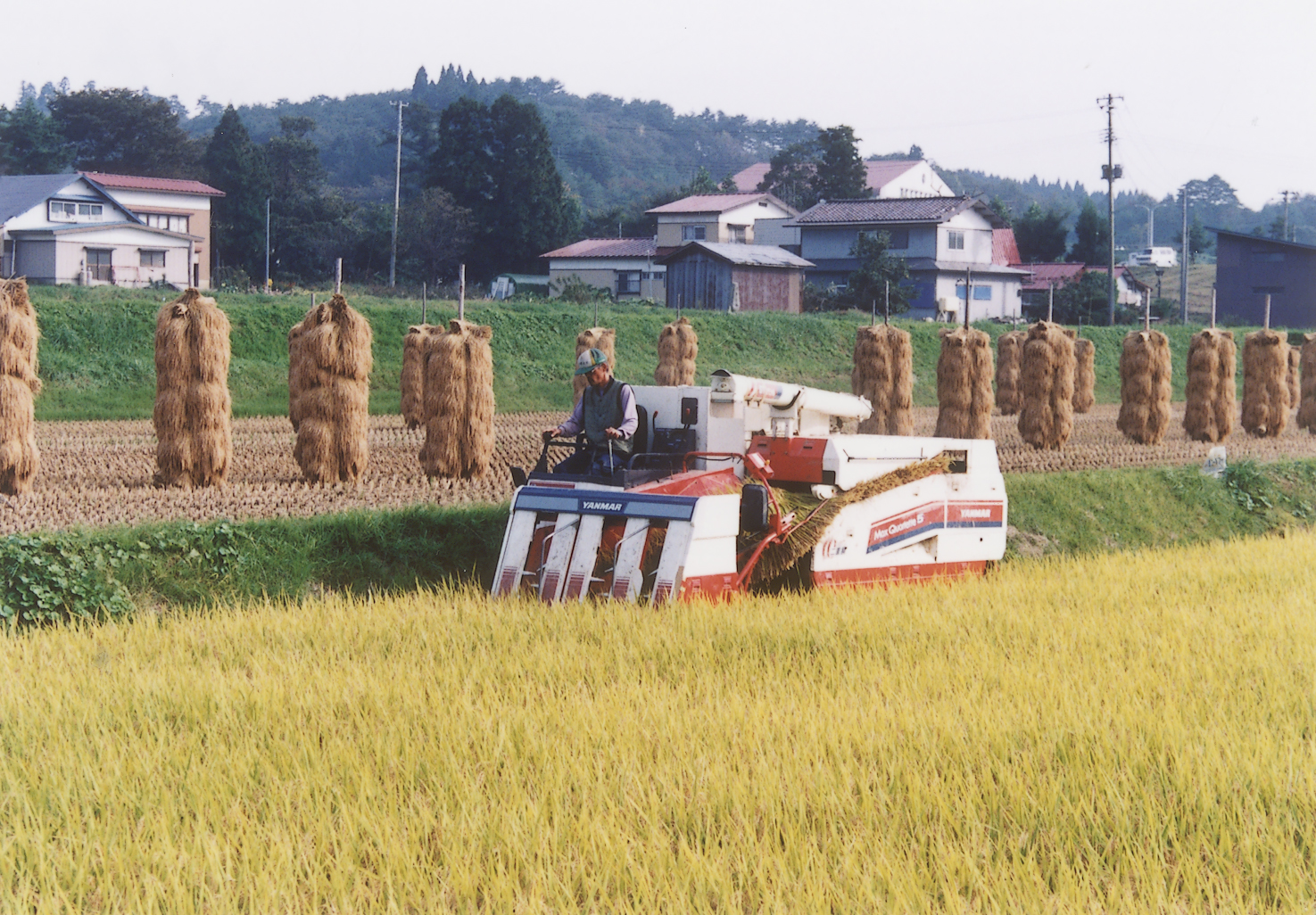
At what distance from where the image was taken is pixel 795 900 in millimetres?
5352

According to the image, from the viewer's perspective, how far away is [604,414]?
11539 mm

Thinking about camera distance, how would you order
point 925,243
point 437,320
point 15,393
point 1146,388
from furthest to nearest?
1. point 925,243
2. point 437,320
3. point 1146,388
4. point 15,393

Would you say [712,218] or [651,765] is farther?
[712,218]

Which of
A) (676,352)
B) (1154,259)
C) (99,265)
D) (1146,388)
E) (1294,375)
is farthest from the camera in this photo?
(1154,259)

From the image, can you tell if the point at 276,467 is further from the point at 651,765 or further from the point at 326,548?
the point at 651,765

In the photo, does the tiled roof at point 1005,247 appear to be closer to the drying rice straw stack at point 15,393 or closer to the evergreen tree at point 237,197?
the evergreen tree at point 237,197

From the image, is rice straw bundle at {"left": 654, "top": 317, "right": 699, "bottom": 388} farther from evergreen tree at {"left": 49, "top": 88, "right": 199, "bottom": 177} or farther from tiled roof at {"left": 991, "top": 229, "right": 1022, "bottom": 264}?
evergreen tree at {"left": 49, "top": 88, "right": 199, "bottom": 177}

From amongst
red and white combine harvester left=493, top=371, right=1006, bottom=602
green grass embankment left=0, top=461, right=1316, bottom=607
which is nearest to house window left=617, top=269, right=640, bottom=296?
green grass embankment left=0, top=461, right=1316, bottom=607

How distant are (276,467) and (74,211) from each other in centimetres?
3983

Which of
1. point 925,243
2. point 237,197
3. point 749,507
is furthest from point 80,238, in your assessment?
point 749,507

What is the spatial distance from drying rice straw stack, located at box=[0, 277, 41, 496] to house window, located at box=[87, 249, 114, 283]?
125 ft

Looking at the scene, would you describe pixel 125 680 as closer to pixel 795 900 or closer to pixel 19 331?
pixel 795 900

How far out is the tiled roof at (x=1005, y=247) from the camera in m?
75.1

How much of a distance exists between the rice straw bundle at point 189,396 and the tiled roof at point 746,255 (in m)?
38.5
